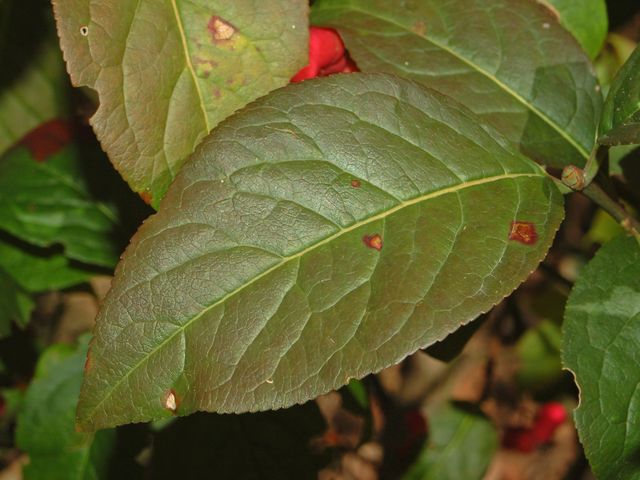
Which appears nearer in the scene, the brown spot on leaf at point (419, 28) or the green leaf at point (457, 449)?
the brown spot on leaf at point (419, 28)

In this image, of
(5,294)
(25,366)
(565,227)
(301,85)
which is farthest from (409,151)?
(565,227)

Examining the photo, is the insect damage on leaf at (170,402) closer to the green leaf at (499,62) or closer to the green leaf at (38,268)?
the green leaf at (499,62)

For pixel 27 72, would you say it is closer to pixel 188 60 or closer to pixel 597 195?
pixel 188 60

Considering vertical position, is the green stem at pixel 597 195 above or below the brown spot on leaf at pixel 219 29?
below

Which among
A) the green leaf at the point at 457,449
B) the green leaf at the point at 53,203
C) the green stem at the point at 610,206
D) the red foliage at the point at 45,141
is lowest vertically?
the green leaf at the point at 457,449

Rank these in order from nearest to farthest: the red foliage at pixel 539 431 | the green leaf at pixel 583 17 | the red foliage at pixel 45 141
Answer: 1. the green leaf at pixel 583 17
2. the red foliage at pixel 45 141
3. the red foliage at pixel 539 431

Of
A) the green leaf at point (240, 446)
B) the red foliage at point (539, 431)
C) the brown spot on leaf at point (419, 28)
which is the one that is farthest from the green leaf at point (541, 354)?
the brown spot on leaf at point (419, 28)

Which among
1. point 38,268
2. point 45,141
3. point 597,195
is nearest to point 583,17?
point 597,195

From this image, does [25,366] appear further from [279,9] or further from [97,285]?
[279,9]
